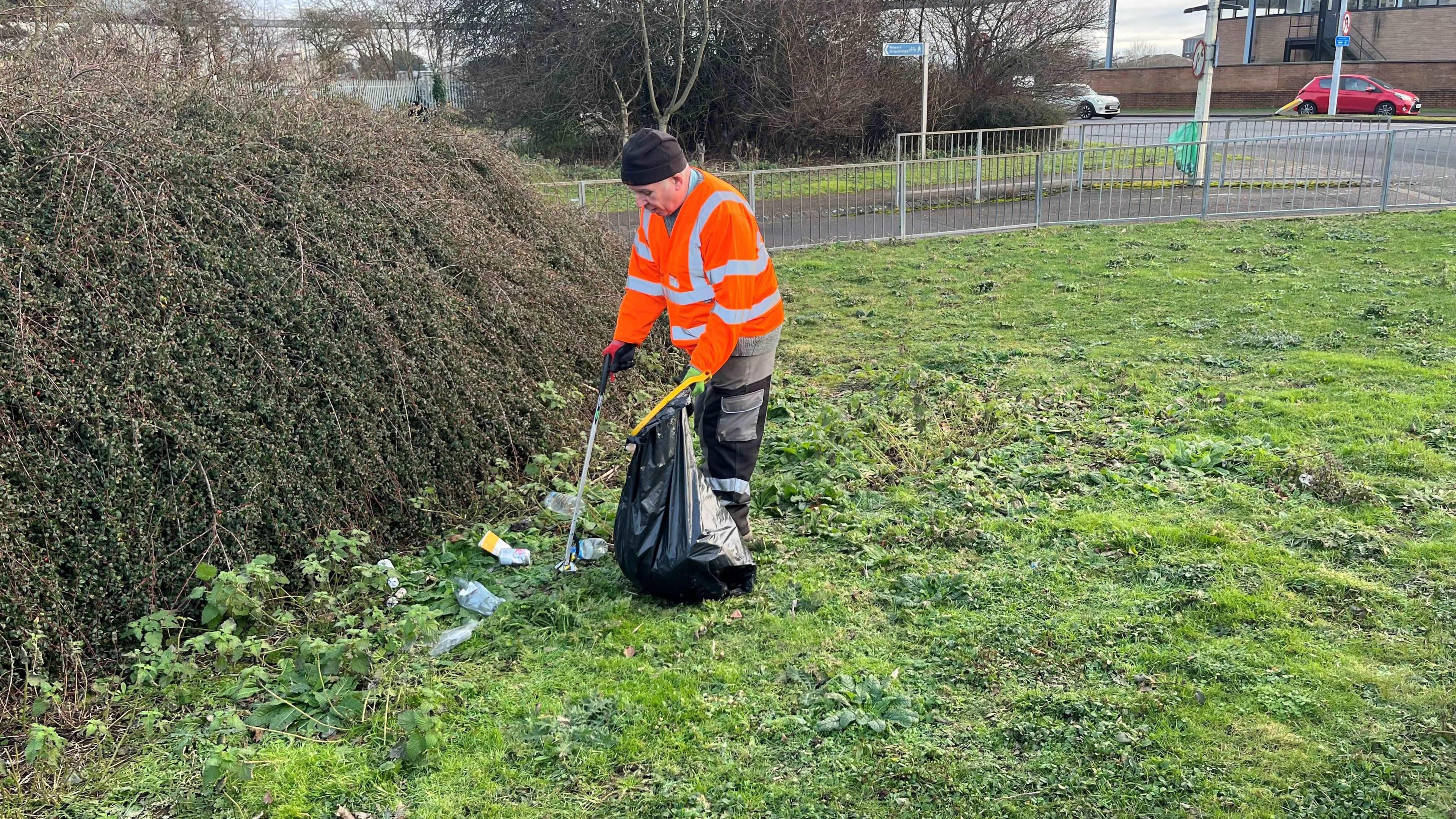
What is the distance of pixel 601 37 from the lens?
735 inches

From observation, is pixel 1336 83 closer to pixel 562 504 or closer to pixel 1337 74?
pixel 1337 74

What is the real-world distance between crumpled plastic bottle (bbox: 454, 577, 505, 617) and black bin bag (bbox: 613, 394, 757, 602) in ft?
1.89

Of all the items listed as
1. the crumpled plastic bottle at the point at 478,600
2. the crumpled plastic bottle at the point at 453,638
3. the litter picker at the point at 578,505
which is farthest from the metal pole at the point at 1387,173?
the crumpled plastic bottle at the point at 453,638

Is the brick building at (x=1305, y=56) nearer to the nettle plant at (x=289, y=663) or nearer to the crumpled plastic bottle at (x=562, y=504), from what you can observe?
the crumpled plastic bottle at (x=562, y=504)

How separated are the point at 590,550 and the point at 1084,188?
11.2m

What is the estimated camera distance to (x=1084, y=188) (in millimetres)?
13453

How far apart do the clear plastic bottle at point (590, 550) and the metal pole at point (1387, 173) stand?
475 inches

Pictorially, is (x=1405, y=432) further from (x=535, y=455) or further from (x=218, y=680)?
(x=218, y=680)

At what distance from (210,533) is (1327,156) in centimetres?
1399

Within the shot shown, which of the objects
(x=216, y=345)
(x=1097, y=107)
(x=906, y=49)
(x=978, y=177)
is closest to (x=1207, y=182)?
(x=978, y=177)

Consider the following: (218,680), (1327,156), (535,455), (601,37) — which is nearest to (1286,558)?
(535,455)

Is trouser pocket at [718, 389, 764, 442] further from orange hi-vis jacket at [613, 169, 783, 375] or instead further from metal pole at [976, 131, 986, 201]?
metal pole at [976, 131, 986, 201]

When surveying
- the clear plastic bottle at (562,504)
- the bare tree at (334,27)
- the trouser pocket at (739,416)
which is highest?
the bare tree at (334,27)

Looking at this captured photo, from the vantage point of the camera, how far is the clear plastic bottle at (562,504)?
4.73m
